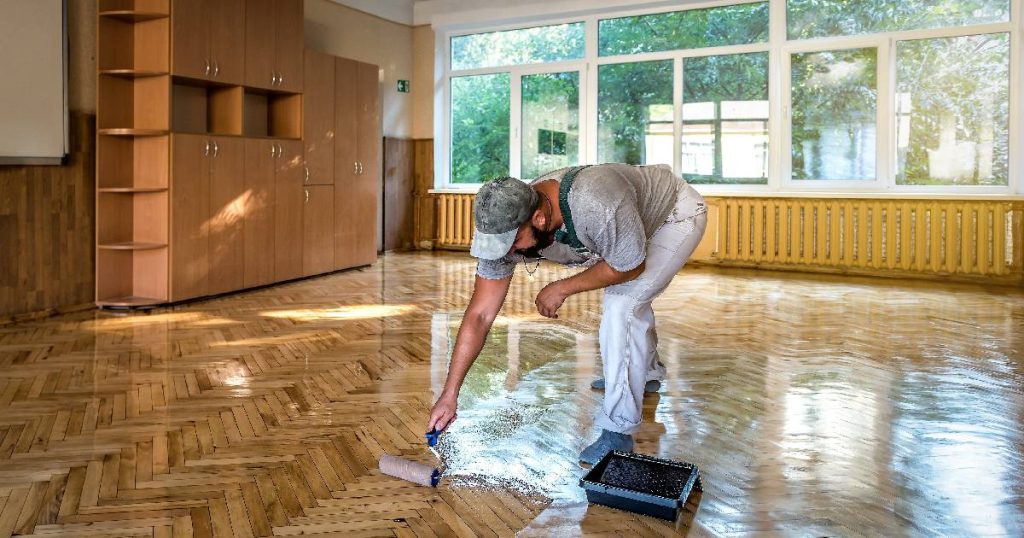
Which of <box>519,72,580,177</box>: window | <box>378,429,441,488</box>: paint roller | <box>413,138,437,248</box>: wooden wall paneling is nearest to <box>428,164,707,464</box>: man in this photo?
<box>378,429,441,488</box>: paint roller

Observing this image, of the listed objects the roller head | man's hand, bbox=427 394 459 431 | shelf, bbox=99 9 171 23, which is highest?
shelf, bbox=99 9 171 23

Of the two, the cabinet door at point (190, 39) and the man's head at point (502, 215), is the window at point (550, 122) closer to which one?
the cabinet door at point (190, 39)

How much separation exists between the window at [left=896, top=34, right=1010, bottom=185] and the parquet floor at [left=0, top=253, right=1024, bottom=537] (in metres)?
2.78

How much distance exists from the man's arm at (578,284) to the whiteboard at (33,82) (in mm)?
4353

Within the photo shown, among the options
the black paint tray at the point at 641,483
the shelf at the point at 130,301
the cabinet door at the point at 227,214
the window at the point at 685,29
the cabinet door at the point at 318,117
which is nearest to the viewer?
the black paint tray at the point at 641,483

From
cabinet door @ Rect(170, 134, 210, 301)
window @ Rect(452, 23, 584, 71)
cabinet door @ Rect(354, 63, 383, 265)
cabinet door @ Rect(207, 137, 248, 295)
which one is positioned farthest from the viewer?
window @ Rect(452, 23, 584, 71)

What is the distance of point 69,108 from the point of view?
18.7ft

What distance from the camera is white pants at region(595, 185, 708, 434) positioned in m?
2.82

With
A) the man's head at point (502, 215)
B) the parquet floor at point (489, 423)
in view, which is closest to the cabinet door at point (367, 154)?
the parquet floor at point (489, 423)

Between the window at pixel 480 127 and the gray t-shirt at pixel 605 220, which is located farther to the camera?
the window at pixel 480 127

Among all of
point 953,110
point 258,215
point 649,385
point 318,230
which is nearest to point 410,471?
point 649,385

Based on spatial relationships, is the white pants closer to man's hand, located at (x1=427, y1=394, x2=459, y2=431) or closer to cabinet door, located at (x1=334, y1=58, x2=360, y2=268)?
man's hand, located at (x1=427, y1=394, x2=459, y2=431)

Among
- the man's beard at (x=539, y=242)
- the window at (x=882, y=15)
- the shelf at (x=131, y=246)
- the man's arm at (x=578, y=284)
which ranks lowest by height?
the man's arm at (x=578, y=284)

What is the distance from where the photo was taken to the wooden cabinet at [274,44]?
21.8 ft
